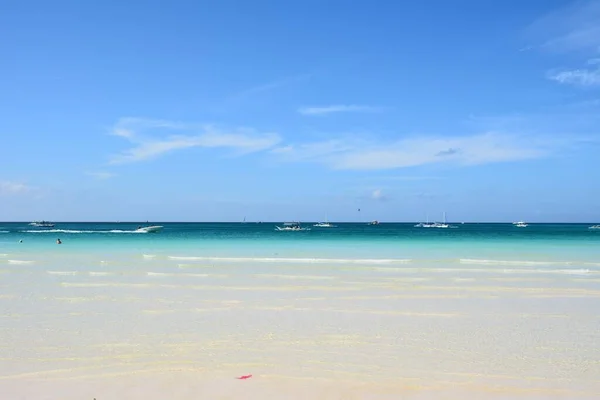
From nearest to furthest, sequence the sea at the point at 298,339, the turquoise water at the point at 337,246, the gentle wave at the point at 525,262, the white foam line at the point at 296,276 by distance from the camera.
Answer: the sea at the point at 298,339, the white foam line at the point at 296,276, the gentle wave at the point at 525,262, the turquoise water at the point at 337,246

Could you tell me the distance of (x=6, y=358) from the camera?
9.33m

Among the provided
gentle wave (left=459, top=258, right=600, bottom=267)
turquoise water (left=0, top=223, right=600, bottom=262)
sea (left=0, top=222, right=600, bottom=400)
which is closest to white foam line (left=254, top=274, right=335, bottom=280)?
sea (left=0, top=222, right=600, bottom=400)

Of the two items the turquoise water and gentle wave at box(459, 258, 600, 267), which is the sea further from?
the turquoise water

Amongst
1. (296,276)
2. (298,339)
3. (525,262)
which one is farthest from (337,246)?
(298,339)

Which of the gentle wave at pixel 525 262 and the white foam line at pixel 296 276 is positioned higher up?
the white foam line at pixel 296 276

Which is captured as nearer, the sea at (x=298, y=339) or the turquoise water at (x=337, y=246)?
the sea at (x=298, y=339)

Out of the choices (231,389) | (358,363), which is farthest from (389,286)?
(231,389)

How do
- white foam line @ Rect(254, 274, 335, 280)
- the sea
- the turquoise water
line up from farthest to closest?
the turquoise water, white foam line @ Rect(254, 274, 335, 280), the sea

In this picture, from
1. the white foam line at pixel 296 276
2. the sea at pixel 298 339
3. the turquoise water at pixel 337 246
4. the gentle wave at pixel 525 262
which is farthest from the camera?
the turquoise water at pixel 337 246

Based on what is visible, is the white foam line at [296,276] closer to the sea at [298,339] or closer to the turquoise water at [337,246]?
the sea at [298,339]

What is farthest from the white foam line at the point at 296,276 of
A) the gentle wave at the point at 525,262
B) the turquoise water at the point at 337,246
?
the turquoise water at the point at 337,246

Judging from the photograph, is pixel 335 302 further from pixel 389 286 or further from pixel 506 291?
pixel 506 291

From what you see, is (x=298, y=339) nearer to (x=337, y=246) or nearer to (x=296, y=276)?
(x=296, y=276)

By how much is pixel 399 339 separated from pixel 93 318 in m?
8.24
